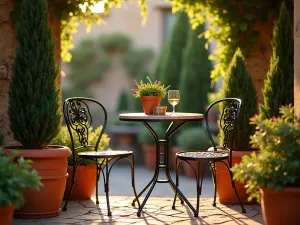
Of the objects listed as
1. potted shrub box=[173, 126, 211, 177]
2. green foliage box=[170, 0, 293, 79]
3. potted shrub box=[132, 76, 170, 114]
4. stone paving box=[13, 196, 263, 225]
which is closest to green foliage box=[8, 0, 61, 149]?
stone paving box=[13, 196, 263, 225]

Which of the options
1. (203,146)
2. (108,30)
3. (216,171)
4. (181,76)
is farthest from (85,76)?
(216,171)

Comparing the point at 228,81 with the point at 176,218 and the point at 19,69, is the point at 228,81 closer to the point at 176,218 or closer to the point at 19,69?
the point at 176,218

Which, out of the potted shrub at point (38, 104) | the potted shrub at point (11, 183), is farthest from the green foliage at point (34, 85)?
the potted shrub at point (11, 183)

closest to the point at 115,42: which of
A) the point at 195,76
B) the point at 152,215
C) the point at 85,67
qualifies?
the point at 85,67

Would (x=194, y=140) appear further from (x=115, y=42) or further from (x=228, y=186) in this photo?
(x=115, y=42)

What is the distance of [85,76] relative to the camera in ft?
44.9

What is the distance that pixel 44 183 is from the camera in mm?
5262

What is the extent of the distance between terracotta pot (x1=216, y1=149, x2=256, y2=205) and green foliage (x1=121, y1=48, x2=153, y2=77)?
755 centimetres

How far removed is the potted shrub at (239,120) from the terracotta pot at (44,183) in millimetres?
1512

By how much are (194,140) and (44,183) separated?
16.0ft

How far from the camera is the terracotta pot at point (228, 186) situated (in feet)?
19.5

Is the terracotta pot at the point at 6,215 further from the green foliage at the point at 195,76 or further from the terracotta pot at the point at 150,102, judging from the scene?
the green foliage at the point at 195,76

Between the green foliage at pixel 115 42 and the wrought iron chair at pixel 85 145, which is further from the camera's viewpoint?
the green foliage at pixel 115 42

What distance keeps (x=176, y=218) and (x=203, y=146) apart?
4.68 m
